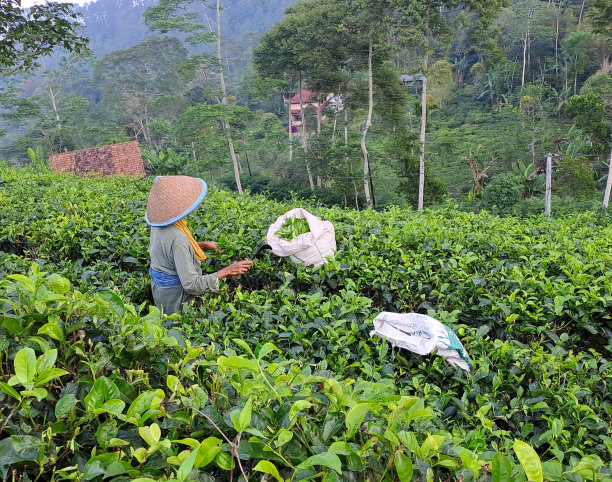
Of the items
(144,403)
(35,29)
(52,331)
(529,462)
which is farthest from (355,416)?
(35,29)

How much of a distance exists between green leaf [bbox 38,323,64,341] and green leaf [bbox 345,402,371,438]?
2.50ft

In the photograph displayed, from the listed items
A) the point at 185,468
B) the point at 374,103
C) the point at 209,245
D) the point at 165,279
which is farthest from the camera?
the point at 374,103

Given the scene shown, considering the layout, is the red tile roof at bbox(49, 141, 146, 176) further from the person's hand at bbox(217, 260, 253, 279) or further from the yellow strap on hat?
the person's hand at bbox(217, 260, 253, 279)

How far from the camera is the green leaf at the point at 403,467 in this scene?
34.3 inches

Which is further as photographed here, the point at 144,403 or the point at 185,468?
the point at 144,403

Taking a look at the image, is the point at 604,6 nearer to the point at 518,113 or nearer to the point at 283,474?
the point at 518,113

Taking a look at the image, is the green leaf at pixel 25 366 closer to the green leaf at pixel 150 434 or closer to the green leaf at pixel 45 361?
the green leaf at pixel 45 361

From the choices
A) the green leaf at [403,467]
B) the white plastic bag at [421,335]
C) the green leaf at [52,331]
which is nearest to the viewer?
the green leaf at [403,467]

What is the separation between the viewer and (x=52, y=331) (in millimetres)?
1095

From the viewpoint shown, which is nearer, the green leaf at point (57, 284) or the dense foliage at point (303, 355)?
the dense foliage at point (303, 355)

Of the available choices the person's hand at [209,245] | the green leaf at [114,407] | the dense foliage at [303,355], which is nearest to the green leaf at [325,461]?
the dense foliage at [303,355]

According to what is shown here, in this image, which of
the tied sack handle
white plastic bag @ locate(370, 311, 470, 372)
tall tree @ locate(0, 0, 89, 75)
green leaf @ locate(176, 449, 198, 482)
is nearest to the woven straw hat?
the tied sack handle

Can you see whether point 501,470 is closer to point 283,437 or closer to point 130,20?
point 283,437

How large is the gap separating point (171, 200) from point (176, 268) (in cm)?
39
